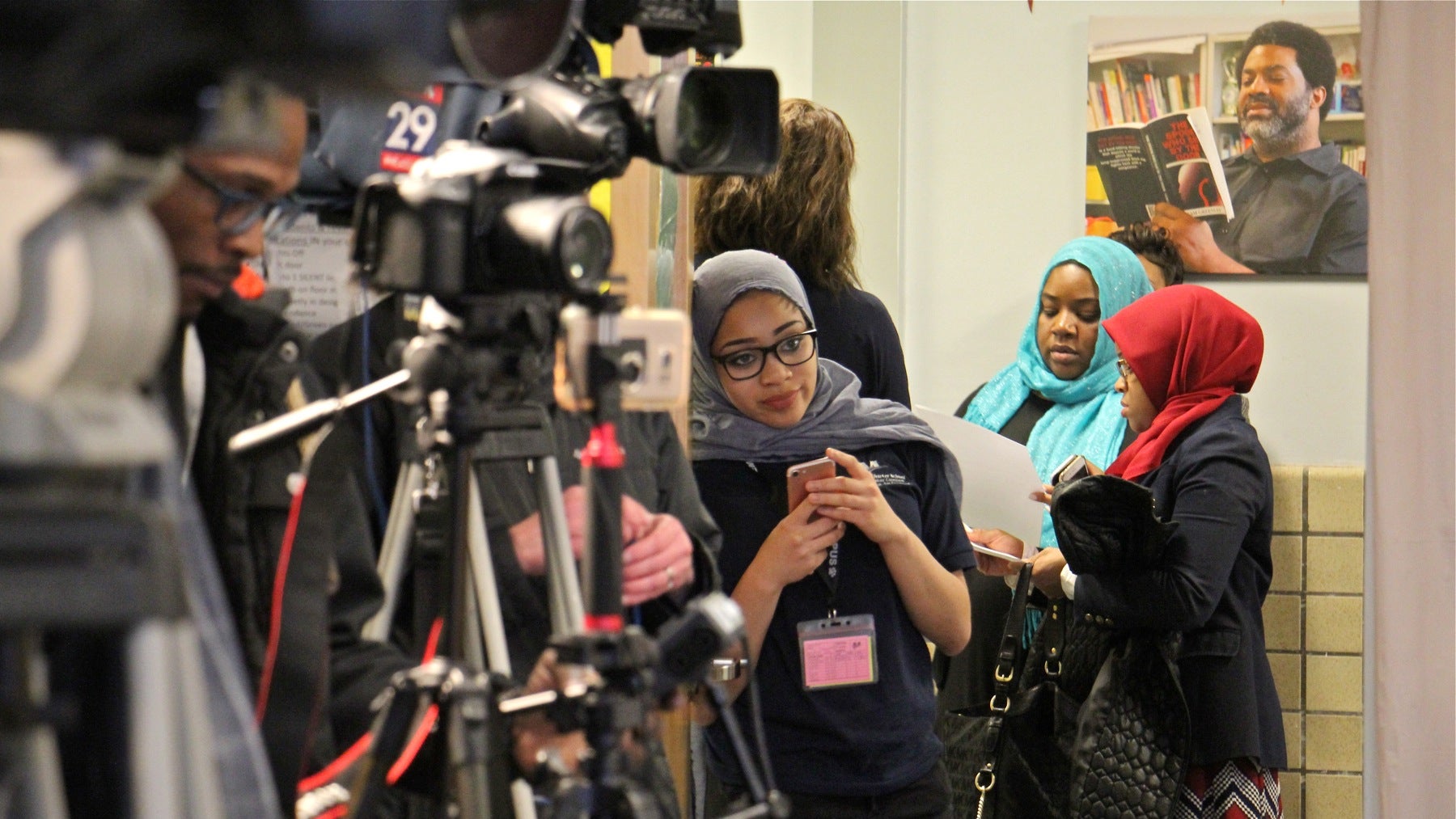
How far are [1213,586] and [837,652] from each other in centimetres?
84

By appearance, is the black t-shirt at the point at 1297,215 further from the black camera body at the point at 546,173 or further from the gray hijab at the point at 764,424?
the black camera body at the point at 546,173

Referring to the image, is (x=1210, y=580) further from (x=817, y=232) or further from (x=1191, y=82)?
(x=1191, y=82)

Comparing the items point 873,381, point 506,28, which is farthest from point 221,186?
point 873,381

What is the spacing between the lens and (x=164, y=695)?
25.5 inches

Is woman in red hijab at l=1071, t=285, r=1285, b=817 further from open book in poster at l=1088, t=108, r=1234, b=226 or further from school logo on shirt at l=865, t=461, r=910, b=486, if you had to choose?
open book in poster at l=1088, t=108, r=1234, b=226

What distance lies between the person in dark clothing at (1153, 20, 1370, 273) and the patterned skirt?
1.98 m

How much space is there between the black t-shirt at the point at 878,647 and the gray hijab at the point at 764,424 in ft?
0.10

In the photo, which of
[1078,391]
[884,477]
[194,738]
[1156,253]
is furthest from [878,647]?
[1156,253]

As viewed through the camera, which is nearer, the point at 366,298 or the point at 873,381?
the point at 366,298

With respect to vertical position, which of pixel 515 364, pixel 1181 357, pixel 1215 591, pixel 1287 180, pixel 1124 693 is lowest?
pixel 1124 693

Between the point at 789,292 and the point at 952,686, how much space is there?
109 cm

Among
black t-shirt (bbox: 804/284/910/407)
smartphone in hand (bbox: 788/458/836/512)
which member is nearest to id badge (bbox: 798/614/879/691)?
smartphone in hand (bbox: 788/458/836/512)

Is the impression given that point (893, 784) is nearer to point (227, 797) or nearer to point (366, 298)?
point (366, 298)

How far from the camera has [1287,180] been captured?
4.11 meters
